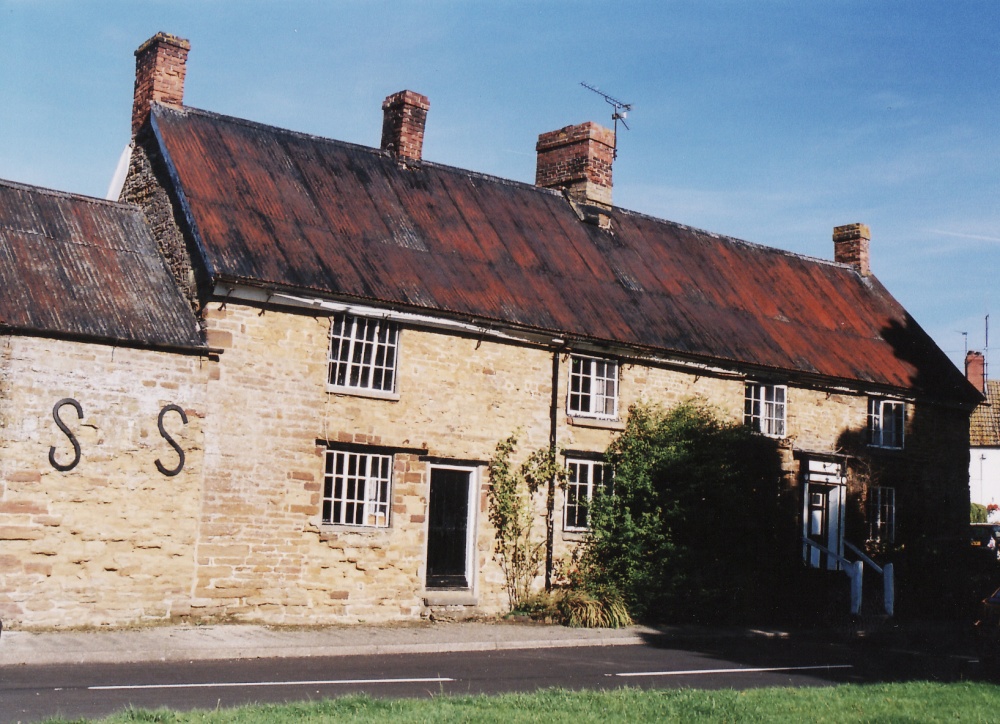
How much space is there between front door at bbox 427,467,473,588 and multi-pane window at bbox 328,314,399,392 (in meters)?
1.91

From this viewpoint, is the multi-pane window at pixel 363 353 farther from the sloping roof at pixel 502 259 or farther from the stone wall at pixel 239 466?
the sloping roof at pixel 502 259

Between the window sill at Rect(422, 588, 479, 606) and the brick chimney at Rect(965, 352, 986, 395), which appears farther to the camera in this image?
the brick chimney at Rect(965, 352, 986, 395)

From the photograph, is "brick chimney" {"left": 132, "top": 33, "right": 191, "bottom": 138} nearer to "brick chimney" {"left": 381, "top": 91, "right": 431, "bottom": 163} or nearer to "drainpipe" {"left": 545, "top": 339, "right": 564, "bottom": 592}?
"brick chimney" {"left": 381, "top": 91, "right": 431, "bottom": 163}

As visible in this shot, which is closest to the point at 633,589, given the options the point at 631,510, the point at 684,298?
the point at 631,510

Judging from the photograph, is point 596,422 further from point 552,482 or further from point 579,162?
point 579,162

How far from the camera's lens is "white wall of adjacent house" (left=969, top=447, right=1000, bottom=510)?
176 ft

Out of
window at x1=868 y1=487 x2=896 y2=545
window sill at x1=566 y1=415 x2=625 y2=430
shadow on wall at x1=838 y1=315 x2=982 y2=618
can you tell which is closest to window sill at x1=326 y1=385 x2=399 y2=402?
window sill at x1=566 y1=415 x2=625 y2=430

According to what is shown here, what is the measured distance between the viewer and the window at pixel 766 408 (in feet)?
80.6

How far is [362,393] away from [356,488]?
152cm

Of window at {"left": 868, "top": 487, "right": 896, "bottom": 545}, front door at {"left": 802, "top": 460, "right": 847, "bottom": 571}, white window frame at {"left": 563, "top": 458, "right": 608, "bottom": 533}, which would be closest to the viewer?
white window frame at {"left": 563, "top": 458, "right": 608, "bottom": 533}

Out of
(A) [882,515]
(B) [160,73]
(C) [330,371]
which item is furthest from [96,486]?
(A) [882,515]

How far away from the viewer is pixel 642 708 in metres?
10.4

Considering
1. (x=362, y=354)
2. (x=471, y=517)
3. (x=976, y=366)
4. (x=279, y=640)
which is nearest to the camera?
(x=279, y=640)

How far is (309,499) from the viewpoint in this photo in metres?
18.0
